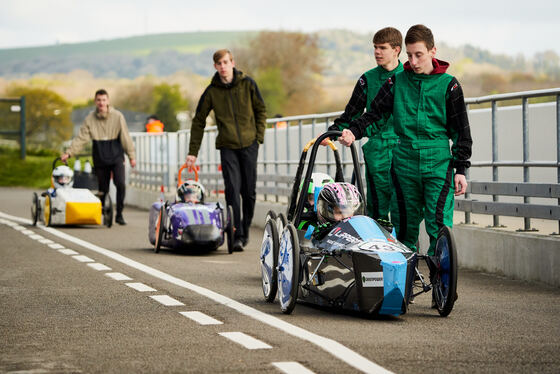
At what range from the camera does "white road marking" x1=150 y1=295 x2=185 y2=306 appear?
9.92 meters

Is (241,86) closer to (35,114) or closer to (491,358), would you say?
(491,358)

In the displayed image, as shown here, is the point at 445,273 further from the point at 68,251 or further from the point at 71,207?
the point at 71,207

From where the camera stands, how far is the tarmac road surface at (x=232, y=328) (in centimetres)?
694

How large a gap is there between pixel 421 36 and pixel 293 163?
12506mm

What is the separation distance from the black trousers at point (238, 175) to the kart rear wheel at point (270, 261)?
558 cm

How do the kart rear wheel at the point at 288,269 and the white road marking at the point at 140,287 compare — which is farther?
the white road marking at the point at 140,287

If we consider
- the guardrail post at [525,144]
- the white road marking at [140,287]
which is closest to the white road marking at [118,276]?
the white road marking at [140,287]

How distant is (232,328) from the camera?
838 centimetres

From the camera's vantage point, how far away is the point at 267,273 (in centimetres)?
994

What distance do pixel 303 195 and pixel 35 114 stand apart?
5114 inches

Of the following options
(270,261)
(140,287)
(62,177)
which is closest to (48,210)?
(62,177)

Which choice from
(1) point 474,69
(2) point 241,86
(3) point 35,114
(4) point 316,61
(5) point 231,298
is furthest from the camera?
(1) point 474,69

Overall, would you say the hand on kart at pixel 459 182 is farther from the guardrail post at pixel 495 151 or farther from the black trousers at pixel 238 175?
the black trousers at pixel 238 175

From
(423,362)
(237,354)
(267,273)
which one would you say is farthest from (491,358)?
(267,273)
